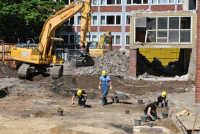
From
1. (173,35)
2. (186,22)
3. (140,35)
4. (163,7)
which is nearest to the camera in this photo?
(173,35)

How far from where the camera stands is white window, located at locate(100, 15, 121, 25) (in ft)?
151

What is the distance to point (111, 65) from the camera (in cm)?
2752

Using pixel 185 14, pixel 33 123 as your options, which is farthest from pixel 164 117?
pixel 185 14

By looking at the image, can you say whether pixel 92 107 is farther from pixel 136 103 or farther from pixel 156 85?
pixel 156 85

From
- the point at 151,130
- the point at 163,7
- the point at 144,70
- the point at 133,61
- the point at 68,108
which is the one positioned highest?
the point at 163,7

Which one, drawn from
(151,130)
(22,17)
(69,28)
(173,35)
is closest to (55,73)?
(173,35)

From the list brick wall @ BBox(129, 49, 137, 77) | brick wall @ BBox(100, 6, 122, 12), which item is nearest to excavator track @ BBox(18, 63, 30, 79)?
brick wall @ BBox(129, 49, 137, 77)

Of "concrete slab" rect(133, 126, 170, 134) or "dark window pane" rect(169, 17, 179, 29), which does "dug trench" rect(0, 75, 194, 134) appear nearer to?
"concrete slab" rect(133, 126, 170, 134)

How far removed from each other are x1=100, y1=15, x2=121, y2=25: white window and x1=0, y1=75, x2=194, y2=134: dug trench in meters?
25.4

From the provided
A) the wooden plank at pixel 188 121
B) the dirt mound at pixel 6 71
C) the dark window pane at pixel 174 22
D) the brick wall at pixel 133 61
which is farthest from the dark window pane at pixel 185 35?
the wooden plank at pixel 188 121

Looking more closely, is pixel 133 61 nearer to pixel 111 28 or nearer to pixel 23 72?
pixel 23 72

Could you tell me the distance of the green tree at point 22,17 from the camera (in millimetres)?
36344

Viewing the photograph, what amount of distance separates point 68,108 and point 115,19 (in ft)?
113

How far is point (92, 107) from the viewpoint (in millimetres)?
13828
